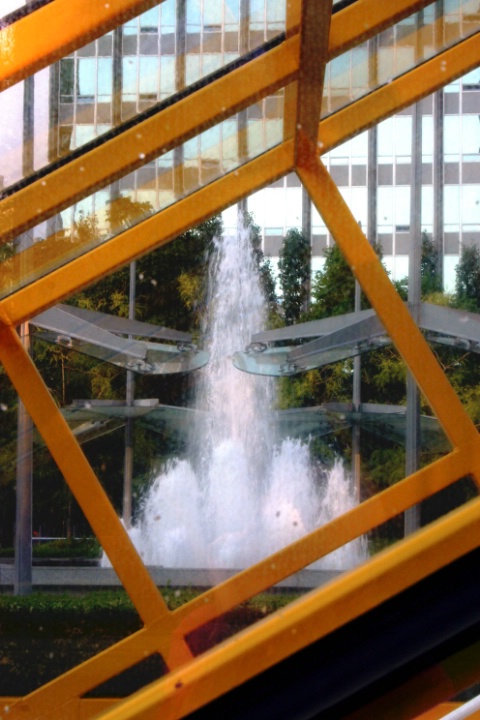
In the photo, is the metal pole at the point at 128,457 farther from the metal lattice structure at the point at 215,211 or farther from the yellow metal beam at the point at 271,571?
the yellow metal beam at the point at 271,571

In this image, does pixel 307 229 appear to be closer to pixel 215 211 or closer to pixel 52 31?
pixel 215 211

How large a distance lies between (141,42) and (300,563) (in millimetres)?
1371

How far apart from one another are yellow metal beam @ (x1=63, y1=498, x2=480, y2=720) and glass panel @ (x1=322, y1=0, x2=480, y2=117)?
152cm

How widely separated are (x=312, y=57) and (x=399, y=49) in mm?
465

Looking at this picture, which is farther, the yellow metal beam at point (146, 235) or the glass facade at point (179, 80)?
the yellow metal beam at point (146, 235)

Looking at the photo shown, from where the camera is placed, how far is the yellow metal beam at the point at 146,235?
2.55m

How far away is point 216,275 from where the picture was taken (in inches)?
195

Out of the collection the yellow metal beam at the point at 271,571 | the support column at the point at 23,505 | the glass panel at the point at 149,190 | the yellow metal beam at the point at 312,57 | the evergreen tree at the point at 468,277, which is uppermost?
the yellow metal beam at the point at 312,57

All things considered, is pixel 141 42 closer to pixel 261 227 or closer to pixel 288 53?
pixel 288 53

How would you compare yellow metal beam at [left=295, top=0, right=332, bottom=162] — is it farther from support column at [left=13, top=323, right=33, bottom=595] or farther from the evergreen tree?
the evergreen tree

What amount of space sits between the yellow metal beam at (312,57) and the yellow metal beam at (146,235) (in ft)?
1.09

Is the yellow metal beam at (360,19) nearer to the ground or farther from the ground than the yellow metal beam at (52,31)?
farther from the ground

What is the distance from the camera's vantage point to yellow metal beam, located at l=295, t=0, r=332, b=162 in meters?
1.63

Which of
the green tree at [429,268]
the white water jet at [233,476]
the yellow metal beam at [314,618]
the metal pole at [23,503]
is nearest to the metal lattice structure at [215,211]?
the yellow metal beam at [314,618]
